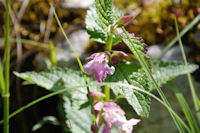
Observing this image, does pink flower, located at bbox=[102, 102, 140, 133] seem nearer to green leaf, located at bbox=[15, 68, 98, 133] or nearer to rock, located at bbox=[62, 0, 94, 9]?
green leaf, located at bbox=[15, 68, 98, 133]

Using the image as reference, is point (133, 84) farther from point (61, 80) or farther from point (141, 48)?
point (61, 80)

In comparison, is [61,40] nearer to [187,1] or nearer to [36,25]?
[36,25]

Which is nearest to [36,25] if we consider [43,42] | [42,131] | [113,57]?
[43,42]

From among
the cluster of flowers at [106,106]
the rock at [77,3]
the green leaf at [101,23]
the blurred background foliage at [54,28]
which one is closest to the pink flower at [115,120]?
the cluster of flowers at [106,106]

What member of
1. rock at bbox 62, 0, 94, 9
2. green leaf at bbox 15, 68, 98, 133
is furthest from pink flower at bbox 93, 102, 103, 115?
rock at bbox 62, 0, 94, 9

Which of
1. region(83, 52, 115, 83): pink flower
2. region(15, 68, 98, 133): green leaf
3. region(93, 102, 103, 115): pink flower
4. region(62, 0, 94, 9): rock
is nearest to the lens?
region(83, 52, 115, 83): pink flower

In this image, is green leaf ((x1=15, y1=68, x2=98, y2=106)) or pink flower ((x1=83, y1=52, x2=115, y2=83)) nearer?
pink flower ((x1=83, y1=52, x2=115, y2=83))

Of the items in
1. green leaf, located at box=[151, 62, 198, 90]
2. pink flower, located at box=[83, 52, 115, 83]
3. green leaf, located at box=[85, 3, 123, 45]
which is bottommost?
green leaf, located at box=[151, 62, 198, 90]

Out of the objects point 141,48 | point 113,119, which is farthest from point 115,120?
→ point 141,48
